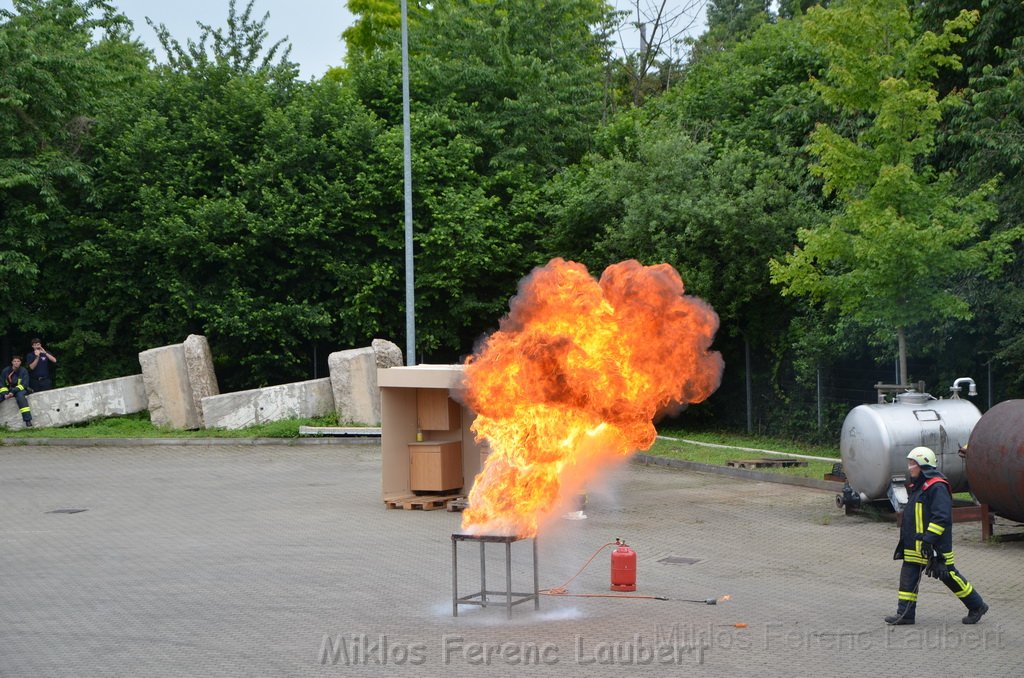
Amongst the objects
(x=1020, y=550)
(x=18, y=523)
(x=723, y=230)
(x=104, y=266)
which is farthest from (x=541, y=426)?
(x=104, y=266)

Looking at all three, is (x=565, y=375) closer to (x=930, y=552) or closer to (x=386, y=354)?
(x=930, y=552)

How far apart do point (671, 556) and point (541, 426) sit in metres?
3.50

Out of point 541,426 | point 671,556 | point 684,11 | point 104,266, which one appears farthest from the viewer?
point 684,11

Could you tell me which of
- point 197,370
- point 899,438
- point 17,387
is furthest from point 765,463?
point 17,387

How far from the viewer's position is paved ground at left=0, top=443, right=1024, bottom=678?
33.2ft

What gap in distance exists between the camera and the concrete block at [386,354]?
2825 centimetres

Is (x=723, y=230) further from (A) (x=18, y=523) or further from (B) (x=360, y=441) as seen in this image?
(A) (x=18, y=523)

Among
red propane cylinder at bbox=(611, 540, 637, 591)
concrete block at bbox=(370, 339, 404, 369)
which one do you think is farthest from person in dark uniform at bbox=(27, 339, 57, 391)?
red propane cylinder at bbox=(611, 540, 637, 591)

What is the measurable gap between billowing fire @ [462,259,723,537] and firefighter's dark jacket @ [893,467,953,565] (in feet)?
8.62

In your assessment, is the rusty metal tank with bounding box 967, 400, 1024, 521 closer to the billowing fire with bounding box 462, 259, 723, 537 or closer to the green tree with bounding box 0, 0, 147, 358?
the billowing fire with bounding box 462, 259, 723, 537

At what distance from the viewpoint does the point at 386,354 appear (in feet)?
93.2

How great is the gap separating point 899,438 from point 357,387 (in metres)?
Answer: 14.6

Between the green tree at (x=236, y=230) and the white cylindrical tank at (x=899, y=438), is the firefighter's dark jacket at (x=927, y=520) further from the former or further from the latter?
the green tree at (x=236, y=230)

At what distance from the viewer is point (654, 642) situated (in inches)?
418
